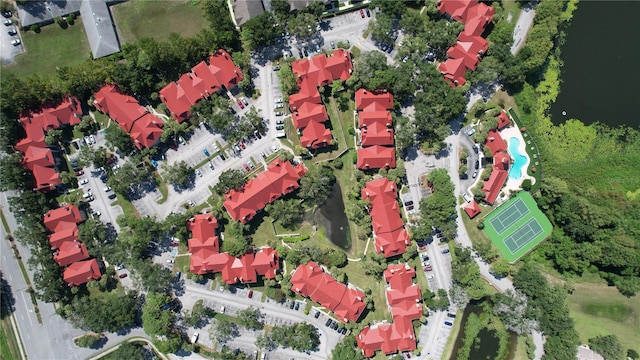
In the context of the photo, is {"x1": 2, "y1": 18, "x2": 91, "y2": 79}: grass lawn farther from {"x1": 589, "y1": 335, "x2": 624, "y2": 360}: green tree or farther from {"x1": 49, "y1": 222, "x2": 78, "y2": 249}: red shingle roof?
{"x1": 589, "y1": 335, "x2": 624, "y2": 360}: green tree

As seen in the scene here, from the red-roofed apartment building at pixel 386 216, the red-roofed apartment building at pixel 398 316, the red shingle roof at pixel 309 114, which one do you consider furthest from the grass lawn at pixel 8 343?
the red-roofed apartment building at pixel 386 216

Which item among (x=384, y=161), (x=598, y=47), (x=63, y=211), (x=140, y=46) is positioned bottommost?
(x=384, y=161)

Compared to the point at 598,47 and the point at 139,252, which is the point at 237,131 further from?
the point at 598,47

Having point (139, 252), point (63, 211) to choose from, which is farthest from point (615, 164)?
point (63, 211)

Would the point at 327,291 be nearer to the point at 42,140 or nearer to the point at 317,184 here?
the point at 317,184

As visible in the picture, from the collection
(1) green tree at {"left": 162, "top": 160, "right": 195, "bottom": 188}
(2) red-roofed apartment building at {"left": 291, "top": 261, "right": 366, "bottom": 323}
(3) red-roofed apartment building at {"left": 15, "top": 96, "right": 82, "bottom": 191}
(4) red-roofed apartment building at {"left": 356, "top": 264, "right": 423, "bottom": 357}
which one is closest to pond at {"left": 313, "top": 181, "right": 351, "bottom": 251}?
(2) red-roofed apartment building at {"left": 291, "top": 261, "right": 366, "bottom": 323}

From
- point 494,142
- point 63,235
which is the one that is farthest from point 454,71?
point 63,235

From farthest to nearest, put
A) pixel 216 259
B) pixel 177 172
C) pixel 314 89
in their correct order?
pixel 314 89 → pixel 216 259 → pixel 177 172
